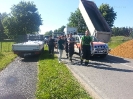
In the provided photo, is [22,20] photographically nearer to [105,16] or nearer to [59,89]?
[105,16]

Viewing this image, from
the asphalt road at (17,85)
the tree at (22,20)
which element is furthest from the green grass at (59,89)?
the tree at (22,20)

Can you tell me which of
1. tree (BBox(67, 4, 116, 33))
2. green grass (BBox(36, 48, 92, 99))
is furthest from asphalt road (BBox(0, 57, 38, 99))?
tree (BBox(67, 4, 116, 33))

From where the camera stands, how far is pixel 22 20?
6512 cm

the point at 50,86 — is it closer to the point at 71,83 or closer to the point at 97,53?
the point at 71,83

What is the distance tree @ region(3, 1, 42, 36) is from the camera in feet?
211

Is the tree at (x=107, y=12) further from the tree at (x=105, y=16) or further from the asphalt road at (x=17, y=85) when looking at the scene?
the asphalt road at (x=17, y=85)

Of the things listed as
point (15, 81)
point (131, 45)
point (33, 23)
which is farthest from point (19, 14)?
point (15, 81)

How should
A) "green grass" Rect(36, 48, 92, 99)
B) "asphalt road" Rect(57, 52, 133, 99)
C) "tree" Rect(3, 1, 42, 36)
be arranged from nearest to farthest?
"green grass" Rect(36, 48, 92, 99) → "asphalt road" Rect(57, 52, 133, 99) → "tree" Rect(3, 1, 42, 36)

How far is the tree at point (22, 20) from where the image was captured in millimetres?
64250

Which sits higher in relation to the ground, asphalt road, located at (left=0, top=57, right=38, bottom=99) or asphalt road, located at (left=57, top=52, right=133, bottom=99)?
asphalt road, located at (left=57, top=52, right=133, bottom=99)

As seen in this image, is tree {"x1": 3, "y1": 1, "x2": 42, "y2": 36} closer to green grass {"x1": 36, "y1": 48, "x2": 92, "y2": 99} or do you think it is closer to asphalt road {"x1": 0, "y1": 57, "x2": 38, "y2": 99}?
asphalt road {"x1": 0, "y1": 57, "x2": 38, "y2": 99}

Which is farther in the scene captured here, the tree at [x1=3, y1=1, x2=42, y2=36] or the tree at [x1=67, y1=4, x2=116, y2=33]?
the tree at [x1=67, y1=4, x2=116, y2=33]

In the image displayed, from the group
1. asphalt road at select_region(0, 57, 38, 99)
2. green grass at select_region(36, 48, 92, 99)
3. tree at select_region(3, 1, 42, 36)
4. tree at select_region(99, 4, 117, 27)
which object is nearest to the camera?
green grass at select_region(36, 48, 92, 99)

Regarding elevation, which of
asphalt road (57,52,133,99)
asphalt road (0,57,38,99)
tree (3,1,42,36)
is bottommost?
asphalt road (0,57,38,99)
